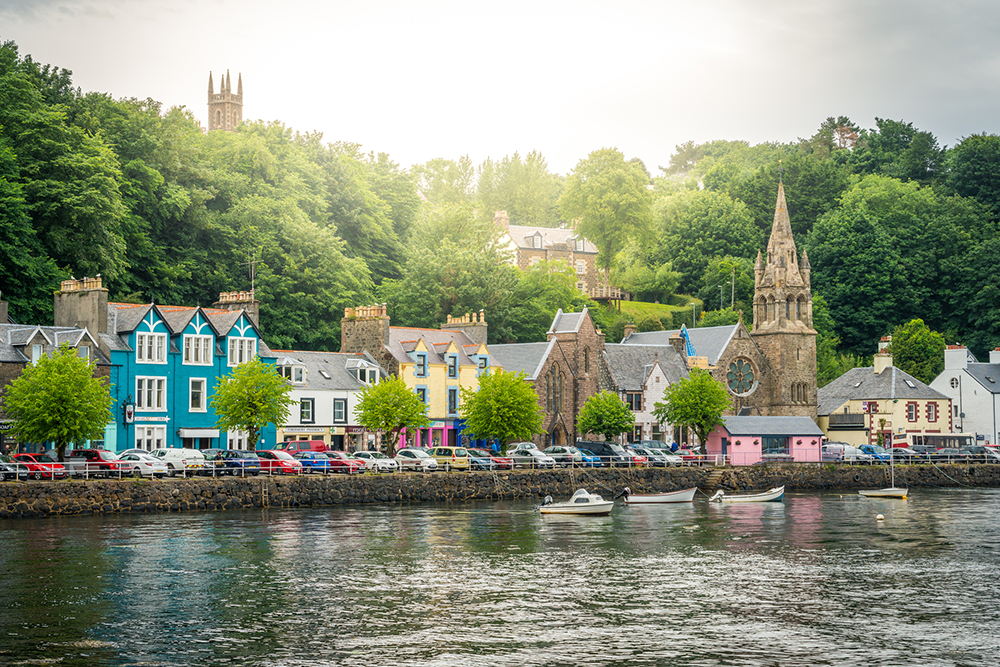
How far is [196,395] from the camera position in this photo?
72.8m

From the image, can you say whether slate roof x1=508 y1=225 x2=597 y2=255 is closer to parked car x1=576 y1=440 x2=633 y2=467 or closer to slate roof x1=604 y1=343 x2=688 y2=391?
slate roof x1=604 y1=343 x2=688 y2=391

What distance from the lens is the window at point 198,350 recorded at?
7256 cm

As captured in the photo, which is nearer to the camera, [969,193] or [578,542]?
[578,542]

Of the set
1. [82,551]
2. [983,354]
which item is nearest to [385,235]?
[983,354]

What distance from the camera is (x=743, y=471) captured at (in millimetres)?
84938

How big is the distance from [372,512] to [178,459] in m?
11.1

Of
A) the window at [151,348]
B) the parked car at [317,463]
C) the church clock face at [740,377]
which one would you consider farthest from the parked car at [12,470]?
the church clock face at [740,377]

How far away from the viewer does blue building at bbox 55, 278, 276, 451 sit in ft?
226

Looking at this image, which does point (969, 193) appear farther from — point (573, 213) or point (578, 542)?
point (578, 542)

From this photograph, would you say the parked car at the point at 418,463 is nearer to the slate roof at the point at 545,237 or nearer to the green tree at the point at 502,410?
the green tree at the point at 502,410

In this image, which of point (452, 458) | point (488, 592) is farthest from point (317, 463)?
point (488, 592)

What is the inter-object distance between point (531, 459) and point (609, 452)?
33.0ft

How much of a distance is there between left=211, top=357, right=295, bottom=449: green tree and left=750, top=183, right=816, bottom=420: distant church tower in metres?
54.4

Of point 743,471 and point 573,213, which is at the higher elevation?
point 573,213
